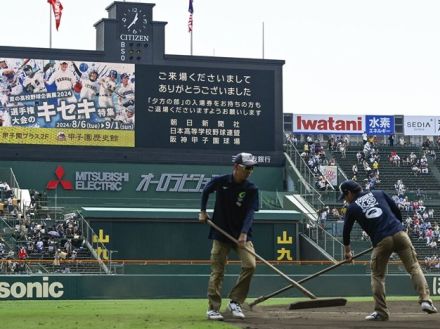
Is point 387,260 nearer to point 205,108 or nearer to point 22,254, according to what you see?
point 22,254

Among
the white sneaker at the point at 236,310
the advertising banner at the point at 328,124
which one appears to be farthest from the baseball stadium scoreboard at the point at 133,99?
the white sneaker at the point at 236,310

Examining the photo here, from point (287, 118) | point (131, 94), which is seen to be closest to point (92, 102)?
point (131, 94)

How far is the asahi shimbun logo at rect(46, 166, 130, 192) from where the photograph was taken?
43500 mm

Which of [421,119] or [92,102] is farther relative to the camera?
[421,119]

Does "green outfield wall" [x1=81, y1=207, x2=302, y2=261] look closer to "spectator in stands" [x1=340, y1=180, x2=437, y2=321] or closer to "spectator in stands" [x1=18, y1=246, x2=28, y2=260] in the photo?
"spectator in stands" [x1=18, y1=246, x2=28, y2=260]

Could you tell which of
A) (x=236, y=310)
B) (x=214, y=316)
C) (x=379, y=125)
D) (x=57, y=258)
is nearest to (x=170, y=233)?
(x=57, y=258)

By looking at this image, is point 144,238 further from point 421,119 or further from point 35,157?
point 421,119

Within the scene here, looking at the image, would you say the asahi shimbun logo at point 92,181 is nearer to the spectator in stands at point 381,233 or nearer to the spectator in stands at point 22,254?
the spectator in stands at point 22,254

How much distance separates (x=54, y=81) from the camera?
42938 millimetres

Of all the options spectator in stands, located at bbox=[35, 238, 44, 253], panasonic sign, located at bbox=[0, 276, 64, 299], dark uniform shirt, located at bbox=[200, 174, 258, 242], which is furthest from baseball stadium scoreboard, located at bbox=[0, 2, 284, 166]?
dark uniform shirt, located at bbox=[200, 174, 258, 242]

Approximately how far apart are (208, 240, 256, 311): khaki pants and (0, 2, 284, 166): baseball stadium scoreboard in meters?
28.8

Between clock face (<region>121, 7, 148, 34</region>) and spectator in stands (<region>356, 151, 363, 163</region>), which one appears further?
spectator in stands (<region>356, 151, 363, 163</region>)

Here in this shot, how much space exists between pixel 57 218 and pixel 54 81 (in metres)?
5.60

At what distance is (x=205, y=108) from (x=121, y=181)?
461 cm
